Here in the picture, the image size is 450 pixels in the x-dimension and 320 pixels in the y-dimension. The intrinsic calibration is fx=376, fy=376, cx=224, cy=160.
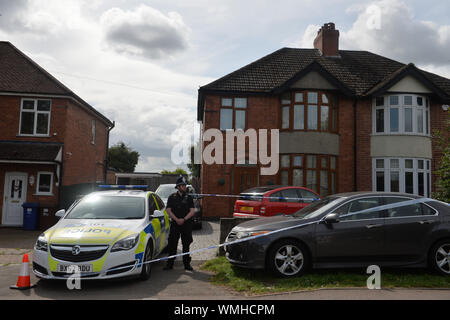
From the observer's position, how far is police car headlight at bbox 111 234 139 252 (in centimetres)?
604

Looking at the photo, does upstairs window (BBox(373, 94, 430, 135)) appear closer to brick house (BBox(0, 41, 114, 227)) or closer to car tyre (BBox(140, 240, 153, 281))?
brick house (BBox(0, 41, 114, 227))

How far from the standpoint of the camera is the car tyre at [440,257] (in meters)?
6.71

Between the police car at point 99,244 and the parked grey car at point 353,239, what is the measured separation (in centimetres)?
171

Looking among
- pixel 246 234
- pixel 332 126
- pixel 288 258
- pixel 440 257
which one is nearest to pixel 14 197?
pixel 246 234

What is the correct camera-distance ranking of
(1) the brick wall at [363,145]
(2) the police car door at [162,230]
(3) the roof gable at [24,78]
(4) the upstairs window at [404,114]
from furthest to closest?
(1) the brick wall at [363,145] → (4) the upstairs window at [404,114] → (3) the roof gable at [24,78] → (2) the police car door at [162,230]

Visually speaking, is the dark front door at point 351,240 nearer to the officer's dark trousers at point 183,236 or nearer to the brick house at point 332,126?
the officer's dark trousers at point 183,236

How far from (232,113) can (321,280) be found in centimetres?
1255

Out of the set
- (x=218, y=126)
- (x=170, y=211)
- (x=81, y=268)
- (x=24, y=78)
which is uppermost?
(x=24, y=78)

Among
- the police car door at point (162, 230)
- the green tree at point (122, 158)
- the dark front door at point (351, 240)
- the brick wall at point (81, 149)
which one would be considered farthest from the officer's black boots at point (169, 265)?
the green tree at point (122, 158)

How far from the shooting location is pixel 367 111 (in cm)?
1834

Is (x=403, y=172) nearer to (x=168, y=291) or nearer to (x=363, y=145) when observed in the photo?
(x=363, y=145)

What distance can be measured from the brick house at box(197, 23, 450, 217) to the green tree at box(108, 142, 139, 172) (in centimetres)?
4101

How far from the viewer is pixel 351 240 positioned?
21.7 feet
